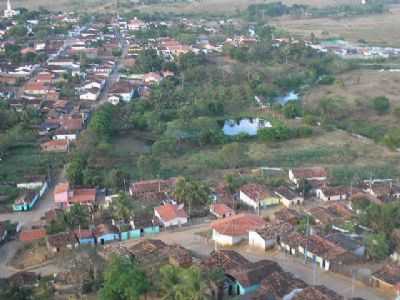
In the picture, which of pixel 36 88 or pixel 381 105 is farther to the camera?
pixel 36 88

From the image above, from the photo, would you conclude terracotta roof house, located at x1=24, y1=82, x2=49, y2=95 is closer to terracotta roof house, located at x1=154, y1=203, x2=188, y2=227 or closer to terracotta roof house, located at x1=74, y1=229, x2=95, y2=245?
terracotta roof house, located at x1=154, y1=203, x2=188, y2=227

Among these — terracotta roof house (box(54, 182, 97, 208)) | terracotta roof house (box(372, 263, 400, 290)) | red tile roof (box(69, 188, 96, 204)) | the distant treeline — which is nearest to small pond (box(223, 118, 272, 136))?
red tile roof (box(69, 188, 96, 204))

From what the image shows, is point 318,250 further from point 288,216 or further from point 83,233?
point 83,233

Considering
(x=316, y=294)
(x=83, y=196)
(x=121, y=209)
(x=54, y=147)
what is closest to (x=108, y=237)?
(x=121, y=209)

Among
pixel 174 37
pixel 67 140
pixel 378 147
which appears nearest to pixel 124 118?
pixel 67 140

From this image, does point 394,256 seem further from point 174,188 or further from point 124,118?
point 124,118

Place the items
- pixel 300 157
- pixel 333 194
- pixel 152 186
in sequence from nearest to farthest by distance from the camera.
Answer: pixel 333 194 < pixel 152 186 < pixel 300 157

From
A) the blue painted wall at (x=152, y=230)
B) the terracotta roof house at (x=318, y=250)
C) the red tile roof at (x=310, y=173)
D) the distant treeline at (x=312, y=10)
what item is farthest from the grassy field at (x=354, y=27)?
the terracotta roof house at (x=318, y=250)
